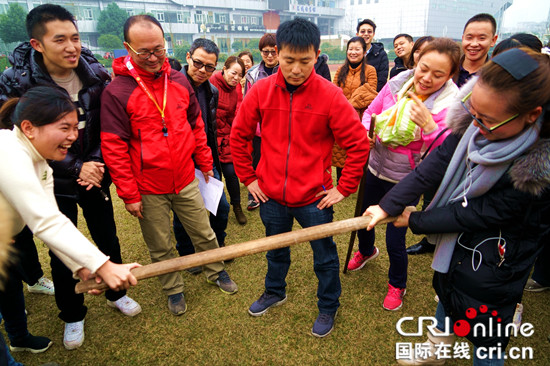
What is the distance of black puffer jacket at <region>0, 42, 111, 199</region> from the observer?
2.09m

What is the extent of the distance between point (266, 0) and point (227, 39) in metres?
20.1

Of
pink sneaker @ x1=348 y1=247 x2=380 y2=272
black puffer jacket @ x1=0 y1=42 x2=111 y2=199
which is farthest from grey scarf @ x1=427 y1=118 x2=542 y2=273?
black puffer jacket @ x1=0 y1=42 x2=111 y2=199

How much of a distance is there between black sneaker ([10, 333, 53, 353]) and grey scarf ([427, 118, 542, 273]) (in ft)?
9.52

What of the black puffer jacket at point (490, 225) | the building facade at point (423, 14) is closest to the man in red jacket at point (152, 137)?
the black puffer jacket at point (490, 225)

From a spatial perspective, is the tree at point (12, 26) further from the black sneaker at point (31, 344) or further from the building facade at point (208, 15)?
the black sneaker at point (31, 344)

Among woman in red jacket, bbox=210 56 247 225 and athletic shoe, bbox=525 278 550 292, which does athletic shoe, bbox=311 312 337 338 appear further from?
woman in red jacket, bbox=210 56 247 225

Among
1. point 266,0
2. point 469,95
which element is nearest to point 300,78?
point 469,95

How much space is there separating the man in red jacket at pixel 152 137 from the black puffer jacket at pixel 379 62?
4.00m

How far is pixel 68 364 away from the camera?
2.43 metres

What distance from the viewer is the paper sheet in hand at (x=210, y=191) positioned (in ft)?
9.62

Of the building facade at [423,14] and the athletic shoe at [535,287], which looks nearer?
the athletic shoe at [535,287]

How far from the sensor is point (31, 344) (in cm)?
246

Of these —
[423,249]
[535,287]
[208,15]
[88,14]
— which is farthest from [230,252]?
[208,15]

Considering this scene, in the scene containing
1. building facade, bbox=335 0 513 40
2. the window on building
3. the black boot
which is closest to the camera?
the black boot
